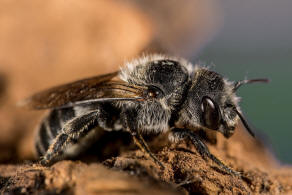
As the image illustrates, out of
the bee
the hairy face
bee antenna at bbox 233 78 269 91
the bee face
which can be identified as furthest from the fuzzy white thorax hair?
bee antenna at bbox 233 78 269 91

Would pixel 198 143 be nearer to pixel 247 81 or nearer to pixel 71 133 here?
pixel 247 81

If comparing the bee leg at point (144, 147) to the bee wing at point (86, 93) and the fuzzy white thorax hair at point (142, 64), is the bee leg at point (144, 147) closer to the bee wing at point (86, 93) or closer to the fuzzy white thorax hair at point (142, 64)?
the bee wing at point (86, 93)

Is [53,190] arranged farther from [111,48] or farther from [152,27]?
[152,27]

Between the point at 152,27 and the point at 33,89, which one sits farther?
the point at 152,27

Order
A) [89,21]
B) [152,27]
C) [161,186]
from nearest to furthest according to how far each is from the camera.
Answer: [161,186] → [89,21] → [152,27]

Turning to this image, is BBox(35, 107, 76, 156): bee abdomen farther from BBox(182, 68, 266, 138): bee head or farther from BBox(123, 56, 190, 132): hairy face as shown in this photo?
BBox(182, 68, 266, 138): bee head

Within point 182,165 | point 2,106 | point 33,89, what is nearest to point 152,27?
point 33,89
